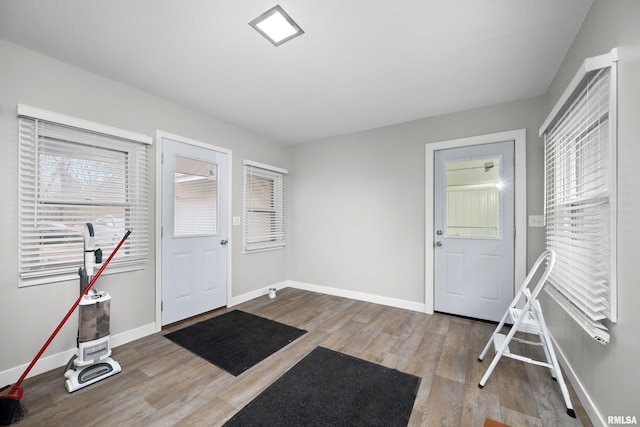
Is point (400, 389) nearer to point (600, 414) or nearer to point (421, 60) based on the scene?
point (600, 414)

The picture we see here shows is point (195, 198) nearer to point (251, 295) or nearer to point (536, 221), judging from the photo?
point (251, 295)

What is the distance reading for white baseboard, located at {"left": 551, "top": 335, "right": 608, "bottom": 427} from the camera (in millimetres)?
1509

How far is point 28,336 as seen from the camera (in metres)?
2.05

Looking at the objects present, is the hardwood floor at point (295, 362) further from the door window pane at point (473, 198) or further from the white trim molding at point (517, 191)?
the door window pane at point (473, 198)

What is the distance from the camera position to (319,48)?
2.09 m

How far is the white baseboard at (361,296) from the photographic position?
3.53m

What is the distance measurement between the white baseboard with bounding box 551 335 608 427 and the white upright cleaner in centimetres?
333

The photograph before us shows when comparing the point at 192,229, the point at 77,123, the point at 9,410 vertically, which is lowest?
the point at 9,410

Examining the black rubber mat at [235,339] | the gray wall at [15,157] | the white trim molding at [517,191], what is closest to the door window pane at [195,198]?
the gray wall at [15,157]

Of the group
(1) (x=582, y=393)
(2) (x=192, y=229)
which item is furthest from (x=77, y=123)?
(1) (x=582, y=393)

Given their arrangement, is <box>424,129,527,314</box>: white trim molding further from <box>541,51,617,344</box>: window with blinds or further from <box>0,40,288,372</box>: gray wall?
<box>0,40,288,372</box>: gray wall

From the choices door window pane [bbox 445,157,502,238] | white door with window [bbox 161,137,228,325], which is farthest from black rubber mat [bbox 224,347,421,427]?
door window pane [bbox 445,157,502,238]

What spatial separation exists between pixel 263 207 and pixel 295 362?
259 cm

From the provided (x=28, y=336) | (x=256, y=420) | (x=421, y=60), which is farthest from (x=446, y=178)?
(x=28, y=336)
